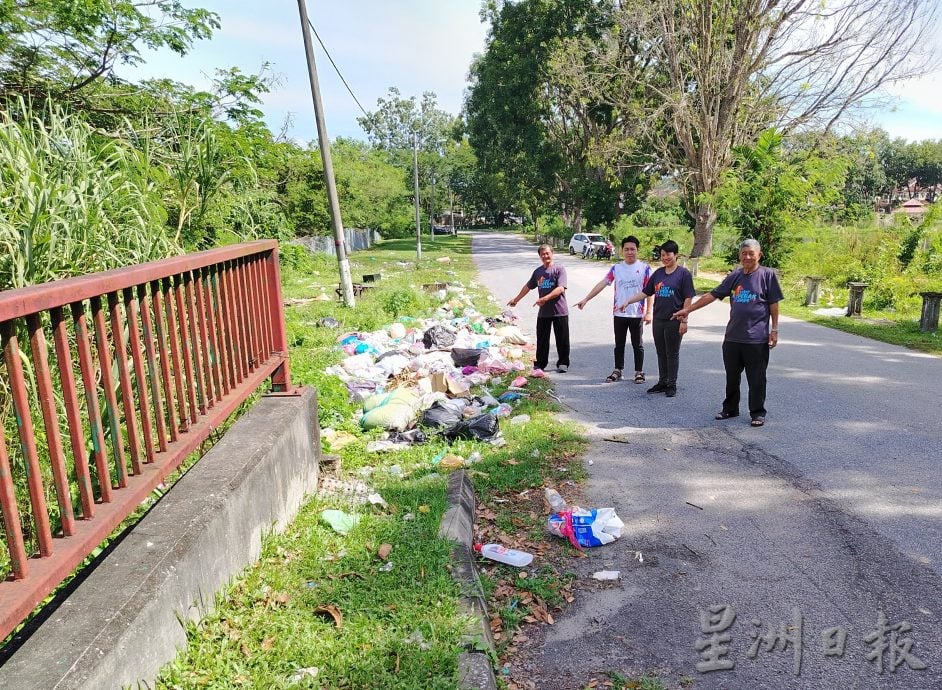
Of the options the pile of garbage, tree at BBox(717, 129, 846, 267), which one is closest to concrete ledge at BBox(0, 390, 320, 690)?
the pile of garbage

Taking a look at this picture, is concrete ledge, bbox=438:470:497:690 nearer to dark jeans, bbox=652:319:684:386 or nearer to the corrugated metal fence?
dark jeans, bbox=652:319:684:386

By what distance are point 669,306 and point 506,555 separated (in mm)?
4310

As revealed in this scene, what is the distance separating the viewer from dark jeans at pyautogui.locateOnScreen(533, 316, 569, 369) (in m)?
8.83

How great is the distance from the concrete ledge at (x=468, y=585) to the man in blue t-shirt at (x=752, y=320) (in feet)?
10.0

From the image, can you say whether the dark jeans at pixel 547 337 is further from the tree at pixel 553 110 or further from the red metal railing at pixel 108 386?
the tree at pixel 553 110

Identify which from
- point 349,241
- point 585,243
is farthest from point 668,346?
point 349,241

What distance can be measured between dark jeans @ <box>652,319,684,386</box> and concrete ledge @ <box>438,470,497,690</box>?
11.1 ft

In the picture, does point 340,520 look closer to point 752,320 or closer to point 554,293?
point 752,320

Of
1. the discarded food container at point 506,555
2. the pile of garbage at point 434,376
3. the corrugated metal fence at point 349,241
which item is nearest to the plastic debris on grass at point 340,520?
the discarded food container at point 506,555

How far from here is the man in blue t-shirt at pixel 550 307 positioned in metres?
8.71

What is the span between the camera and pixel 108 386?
2514 mm

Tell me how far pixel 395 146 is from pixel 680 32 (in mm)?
53067

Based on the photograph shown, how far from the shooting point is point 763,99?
25.2m

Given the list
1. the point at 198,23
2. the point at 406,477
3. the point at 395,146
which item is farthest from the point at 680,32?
the point at 395,146
